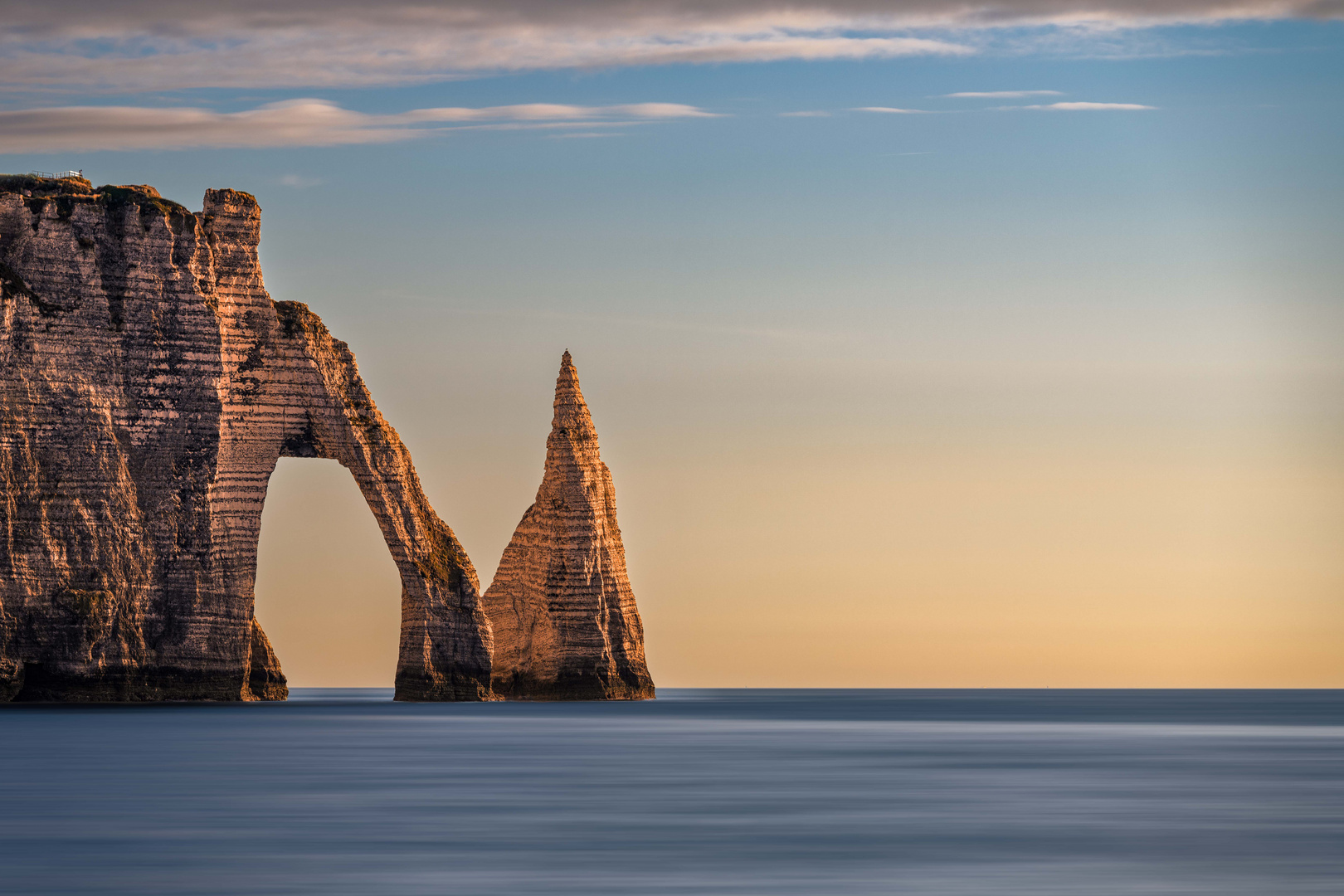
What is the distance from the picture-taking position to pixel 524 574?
4862 inches

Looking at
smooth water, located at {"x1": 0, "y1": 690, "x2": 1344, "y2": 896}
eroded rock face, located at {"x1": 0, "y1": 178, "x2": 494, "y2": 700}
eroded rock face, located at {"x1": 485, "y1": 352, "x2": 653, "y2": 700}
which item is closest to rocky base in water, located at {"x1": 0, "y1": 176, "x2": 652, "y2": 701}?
eroded rock face, located at {"x1": 0, "y1": 178, "x2": 494, "y2": 700}

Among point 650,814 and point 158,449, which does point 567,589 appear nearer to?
point 158,449

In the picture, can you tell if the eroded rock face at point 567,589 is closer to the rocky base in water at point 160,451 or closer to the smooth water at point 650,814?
the rocky base in water at point 160,451

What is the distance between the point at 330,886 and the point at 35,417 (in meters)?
78.2

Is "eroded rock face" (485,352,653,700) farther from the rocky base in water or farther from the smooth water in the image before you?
the smooth water

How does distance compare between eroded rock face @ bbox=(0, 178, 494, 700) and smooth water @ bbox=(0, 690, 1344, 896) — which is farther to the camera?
eroded rock face @ bbox=(0, 178, 494, 700)

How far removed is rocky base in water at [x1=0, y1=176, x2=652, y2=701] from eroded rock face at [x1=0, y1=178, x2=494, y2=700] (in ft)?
0.34

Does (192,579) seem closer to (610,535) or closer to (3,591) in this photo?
(3,591)

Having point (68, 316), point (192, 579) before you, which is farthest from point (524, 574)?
point (68, 316)

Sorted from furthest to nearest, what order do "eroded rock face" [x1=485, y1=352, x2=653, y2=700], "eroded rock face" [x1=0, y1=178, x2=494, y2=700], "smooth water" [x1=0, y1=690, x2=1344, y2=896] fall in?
"eroded rock face" [x1=485, y1=352, x2=653, y2=700] < "eroded rock face" [x1=0, y1=178, x2=494, y2=700] < "smooth water" [x1=0, y1=690, x2=1344, y2=896]

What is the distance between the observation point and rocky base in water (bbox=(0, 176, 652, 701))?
100812mm

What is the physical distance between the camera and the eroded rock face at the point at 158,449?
101m

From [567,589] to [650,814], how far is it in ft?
262

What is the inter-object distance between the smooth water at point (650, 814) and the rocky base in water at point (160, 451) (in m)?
23.7
